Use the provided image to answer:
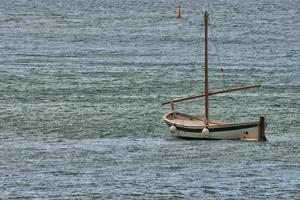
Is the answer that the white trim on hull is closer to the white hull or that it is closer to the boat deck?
the white hull

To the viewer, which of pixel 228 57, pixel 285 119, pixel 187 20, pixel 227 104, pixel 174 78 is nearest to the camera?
pixel 285 119

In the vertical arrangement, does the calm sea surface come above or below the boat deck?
below

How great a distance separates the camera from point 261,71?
109500 millimetres

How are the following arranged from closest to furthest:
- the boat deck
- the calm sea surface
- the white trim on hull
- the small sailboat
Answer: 1. the calm sea surface
2. the small sailboat
3. the white trim on hull
4. the boat deck

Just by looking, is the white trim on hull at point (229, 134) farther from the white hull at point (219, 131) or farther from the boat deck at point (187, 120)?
the boat deck at point (187, 120)

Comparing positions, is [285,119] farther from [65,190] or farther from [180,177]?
[65,190]

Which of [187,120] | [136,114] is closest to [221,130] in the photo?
[187,120]

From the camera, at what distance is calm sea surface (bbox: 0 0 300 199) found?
5997 centimetres

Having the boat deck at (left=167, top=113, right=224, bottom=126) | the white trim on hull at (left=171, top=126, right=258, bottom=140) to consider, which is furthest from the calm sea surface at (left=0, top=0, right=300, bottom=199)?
the boat deck at (left=167, top=113, right=224, bottom=126)

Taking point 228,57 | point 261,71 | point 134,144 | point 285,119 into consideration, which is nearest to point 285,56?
point 228,57

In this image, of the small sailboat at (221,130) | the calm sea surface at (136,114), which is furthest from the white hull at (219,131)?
the calm sea surface at (136,114)

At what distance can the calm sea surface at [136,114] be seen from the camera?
5997cm

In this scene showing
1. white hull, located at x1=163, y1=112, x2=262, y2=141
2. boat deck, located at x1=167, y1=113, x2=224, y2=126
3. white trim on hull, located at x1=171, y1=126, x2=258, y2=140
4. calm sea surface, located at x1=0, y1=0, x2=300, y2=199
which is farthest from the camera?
boat deck, located at x1=167, y1=113, x2=224, y2=126

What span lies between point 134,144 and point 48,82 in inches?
1220
